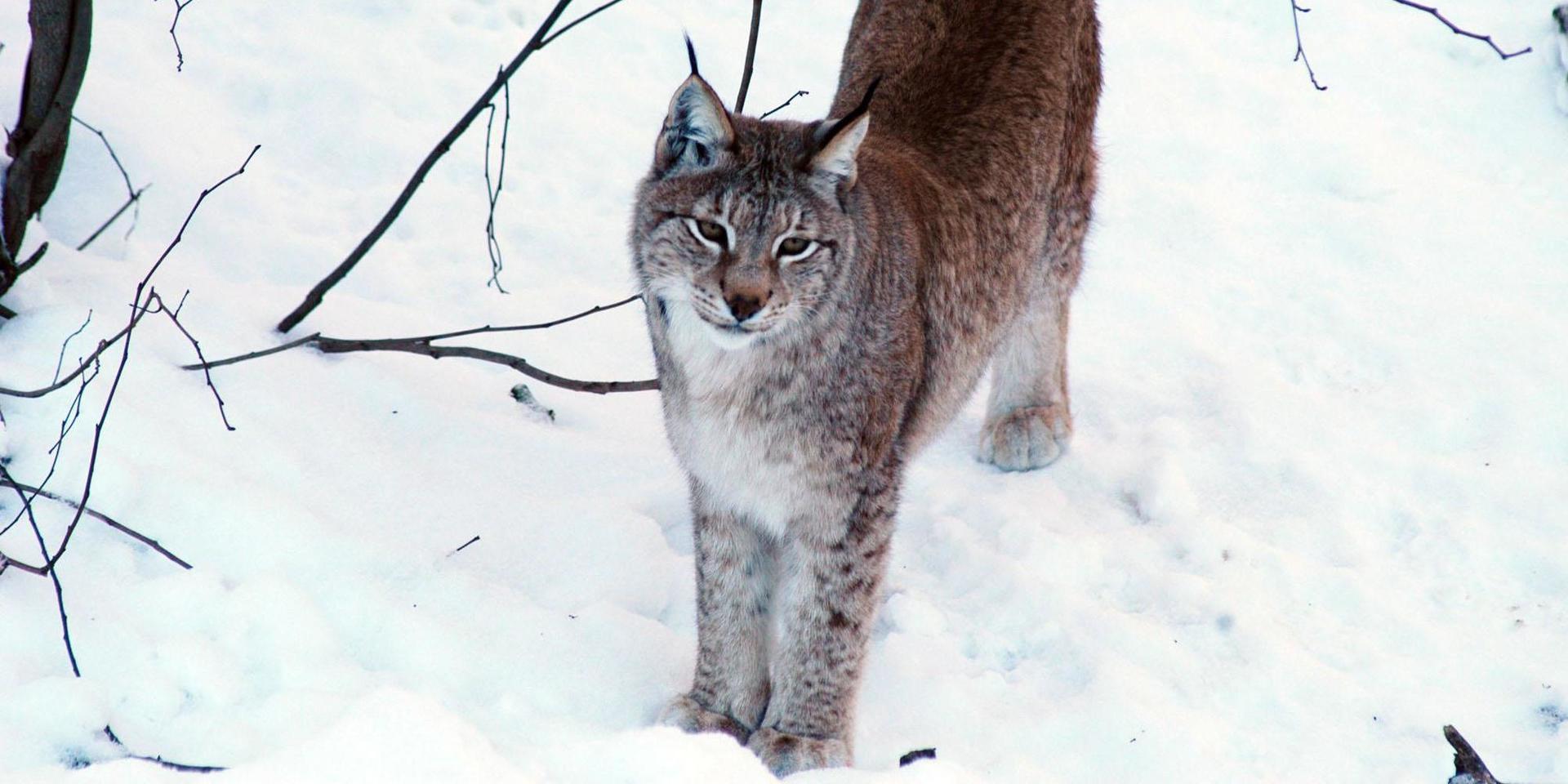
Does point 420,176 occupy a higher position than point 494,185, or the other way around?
point 420,176

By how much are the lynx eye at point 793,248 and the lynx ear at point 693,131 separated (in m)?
0.26

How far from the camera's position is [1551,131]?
650 centimetres

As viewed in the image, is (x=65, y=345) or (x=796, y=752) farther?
(x=65, y=345)

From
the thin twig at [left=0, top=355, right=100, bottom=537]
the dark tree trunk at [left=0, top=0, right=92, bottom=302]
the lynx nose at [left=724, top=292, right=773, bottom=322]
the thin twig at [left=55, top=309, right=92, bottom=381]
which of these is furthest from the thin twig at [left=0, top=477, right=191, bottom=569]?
the lynx nose at [left=724, top=292, right=773, bottom=322]

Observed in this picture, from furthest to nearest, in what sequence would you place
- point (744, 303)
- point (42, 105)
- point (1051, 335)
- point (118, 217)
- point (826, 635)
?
1. point (1051, 335)
2. point (118, 217)
3. point (42, 105)
4. point (826, 635)
5. point (744, 303)

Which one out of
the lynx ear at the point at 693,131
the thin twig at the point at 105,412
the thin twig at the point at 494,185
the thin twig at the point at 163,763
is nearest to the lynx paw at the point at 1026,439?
the thin twig at the point at 494,185

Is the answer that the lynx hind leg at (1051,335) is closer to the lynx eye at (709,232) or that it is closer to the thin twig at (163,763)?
the lynx eye at (709,232)

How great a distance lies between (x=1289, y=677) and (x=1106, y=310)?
221cm

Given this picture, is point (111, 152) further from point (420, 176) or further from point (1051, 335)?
point (1051, 335)

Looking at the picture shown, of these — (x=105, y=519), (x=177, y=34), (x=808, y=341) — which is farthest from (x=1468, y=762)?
(x=177, y=34)

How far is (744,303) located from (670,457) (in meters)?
1.60

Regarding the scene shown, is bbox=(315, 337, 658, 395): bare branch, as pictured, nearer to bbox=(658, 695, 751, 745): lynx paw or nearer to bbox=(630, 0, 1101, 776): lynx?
bbox=(630, 0, 1101, 776): lynx

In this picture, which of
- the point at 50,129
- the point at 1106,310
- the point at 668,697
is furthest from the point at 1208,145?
the point at 50,129

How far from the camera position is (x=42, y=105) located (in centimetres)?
417
